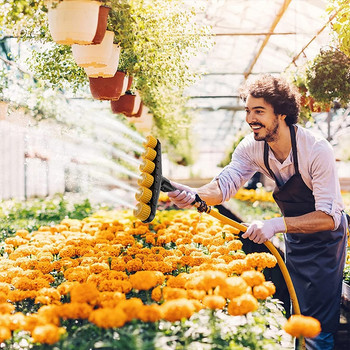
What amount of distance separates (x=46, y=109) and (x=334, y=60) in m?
3.49

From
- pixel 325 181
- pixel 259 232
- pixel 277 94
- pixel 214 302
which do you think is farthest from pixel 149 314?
pixel 277 94

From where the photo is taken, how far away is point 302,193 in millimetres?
2361

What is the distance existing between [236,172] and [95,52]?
3.13 feet

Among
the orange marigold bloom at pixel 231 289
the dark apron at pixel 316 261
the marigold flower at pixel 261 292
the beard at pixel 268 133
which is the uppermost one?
the beard at pixel 268 133

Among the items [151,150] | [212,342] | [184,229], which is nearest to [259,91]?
[151,150]

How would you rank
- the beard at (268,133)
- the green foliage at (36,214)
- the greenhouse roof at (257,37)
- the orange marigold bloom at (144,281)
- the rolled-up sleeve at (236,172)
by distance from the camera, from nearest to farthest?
the orange marigold bloom at (144,281) → the beard at (268,133) → the rolled-up sleeve at (236,172) → the green foliage at (36,214) → the greenhouse roof at (257,37)

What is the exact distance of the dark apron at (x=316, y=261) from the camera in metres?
2.32

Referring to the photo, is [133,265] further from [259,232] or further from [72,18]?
[72,18]

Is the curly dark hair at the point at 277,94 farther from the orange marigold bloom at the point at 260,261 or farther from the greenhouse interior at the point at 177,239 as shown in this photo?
the orange marigold bloom at the point at 260,261

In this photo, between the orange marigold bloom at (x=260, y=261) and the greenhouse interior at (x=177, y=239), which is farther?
the orange marigold bloom at (x=260, y=261)

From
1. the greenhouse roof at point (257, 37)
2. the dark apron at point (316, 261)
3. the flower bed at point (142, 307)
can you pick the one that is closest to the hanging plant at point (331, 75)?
the greenhouse roof at point (257, 37)

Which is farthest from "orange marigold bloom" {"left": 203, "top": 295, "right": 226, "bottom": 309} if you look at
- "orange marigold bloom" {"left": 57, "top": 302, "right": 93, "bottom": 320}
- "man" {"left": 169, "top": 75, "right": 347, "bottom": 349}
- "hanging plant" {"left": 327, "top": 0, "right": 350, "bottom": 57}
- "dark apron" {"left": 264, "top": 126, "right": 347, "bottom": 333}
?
"hanging plant" {"left": 327, "top": 0, "right": 350, "bottom": 57}

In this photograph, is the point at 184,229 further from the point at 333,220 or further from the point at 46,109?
the point at 46,109

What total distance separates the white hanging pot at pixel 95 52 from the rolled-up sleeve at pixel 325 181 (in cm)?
103
